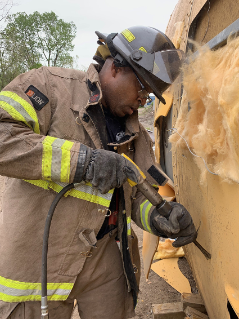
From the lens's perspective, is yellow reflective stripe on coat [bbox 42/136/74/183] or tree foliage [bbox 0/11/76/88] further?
tree foliage [bbox 0/11/76/88]

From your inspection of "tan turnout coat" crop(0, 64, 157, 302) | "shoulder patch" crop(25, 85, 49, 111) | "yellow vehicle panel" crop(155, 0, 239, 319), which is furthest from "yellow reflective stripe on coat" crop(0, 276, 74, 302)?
"shoulder patch" crop(25, 85, 49, 111)

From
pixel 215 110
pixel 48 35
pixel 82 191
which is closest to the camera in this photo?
pixel 215 110

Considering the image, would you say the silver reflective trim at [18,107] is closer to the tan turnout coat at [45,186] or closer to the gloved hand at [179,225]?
the tan turnout coat at [45,186]

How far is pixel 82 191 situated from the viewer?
1466 millimetres

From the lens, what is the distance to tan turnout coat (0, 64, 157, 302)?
4.02 feet

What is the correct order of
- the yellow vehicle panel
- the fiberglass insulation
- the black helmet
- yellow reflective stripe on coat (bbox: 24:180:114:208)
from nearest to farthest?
the fiberglass insulation, the yellow vehicle panel, yellow reflective stripe on coat (bbox: 24:180:114:208), the black helmet

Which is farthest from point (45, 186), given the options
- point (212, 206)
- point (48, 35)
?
point (48, 35)

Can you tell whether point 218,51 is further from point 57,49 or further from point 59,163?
point 57,49

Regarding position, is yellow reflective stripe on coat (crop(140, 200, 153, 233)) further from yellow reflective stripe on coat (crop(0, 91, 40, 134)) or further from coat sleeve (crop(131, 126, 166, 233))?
yellow reflective stripe on coat (crop(0, 91, 40, 134))

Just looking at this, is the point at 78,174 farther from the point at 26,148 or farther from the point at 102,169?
the point at 26,148

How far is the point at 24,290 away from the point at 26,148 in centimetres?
81

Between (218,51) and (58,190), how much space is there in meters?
1.04

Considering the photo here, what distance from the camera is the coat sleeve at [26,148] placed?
3.93 ft

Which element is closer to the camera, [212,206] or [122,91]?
[212,206]
